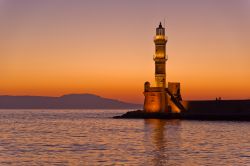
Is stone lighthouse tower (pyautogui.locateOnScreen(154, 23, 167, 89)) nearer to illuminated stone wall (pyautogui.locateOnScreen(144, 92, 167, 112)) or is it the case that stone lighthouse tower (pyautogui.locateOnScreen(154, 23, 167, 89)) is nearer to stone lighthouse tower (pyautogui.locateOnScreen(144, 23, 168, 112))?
stone lighthouse tower (pyautogui.locateOnScreen(144, 23, 168, 112))

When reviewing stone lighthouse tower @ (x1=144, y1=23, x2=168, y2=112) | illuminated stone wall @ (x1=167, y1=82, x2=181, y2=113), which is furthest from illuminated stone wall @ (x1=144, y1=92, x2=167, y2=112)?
illuminated stone wall @ (x1=167, y1=82, x2=181, y2=113)

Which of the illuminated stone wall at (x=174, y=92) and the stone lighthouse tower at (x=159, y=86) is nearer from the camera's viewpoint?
the stone lighthouse tower at (x=159, y=86)

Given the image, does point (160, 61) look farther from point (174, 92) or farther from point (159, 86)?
point (174, 92)

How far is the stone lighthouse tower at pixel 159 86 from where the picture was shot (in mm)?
85062

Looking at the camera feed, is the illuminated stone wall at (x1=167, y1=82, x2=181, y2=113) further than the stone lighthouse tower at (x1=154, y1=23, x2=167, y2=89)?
Yes

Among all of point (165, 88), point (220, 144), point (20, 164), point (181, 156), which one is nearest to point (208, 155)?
point (181, 156)

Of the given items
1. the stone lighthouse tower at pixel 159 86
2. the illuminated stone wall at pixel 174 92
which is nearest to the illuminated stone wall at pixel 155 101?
the stone lighthouse tower at pixel 159 86

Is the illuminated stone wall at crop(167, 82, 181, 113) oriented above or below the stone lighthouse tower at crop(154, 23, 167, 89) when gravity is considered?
below

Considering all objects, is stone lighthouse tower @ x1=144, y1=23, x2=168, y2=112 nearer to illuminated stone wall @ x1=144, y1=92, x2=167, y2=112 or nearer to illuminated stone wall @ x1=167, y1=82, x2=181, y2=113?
illuminated stone wall @ x1=144, y1=92, x2=167, y2=112

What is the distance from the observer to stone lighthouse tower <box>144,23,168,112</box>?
85062 mm

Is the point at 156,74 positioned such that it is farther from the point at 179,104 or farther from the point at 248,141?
the point at 248,141

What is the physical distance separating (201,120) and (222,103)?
549 cm

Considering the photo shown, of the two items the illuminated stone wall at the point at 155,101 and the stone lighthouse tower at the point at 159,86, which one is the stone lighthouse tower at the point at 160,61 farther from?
the illuminated stone wall at the point at 155,101

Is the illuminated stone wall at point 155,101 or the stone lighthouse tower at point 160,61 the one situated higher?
the stone lighthouse tower at point 160,61
